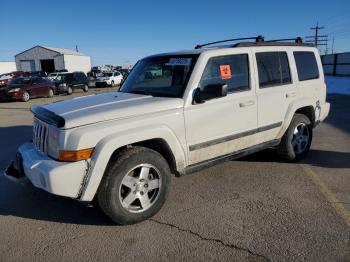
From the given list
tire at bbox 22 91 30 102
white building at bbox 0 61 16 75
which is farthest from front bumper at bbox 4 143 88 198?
white building at bbox 0 61 16 75

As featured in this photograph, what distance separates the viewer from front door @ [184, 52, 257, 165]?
14.3ft

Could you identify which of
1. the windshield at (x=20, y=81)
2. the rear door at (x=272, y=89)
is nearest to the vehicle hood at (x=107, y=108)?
the rear door at (x=272, y=89)

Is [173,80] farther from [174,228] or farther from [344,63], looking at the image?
[344,63]

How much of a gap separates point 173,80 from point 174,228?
6.08 feet

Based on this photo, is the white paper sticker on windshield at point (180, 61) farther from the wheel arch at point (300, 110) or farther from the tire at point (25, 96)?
the tire at point (25, 96)

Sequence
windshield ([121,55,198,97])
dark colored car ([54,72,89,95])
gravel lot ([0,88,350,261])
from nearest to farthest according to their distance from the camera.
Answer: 1. gravel lot ([0,88,350,261])
2. windshield ([121,55,198,97])
3. dark colored car ([54,72,89,95])

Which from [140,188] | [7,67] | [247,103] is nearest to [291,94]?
[247,103]

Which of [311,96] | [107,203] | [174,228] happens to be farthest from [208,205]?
[311,96]

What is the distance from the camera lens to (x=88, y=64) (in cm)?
6153

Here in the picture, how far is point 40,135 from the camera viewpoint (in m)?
4.02

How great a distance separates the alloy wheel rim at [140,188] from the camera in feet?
12.7

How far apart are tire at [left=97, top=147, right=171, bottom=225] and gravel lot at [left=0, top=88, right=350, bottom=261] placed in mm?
170

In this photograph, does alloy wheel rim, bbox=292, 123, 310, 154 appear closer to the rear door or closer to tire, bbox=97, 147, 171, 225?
the rear door

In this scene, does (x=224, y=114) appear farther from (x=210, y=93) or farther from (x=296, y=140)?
(x=296, y=140)
